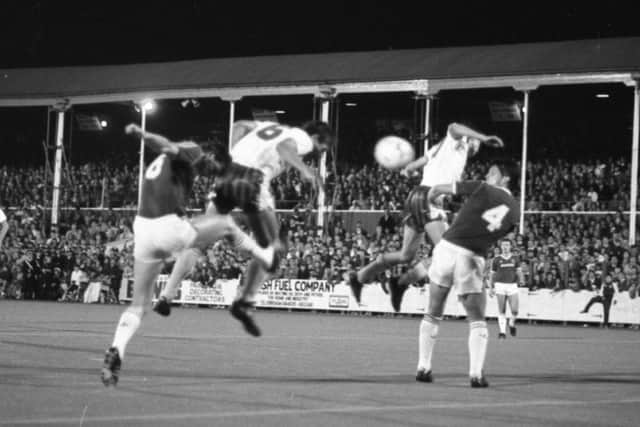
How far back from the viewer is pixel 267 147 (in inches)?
482

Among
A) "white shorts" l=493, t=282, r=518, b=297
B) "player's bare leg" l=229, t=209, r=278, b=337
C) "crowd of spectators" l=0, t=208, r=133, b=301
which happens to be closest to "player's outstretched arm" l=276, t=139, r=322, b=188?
"player's bare leg" l=229, t=209, r=278, b=337

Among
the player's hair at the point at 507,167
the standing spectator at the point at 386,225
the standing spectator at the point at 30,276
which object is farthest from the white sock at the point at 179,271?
the standing spectator at the point at 30,276

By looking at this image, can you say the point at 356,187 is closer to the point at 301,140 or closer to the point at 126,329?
the point at 301,140

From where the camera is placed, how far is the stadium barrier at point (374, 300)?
3192cm

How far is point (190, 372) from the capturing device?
13281 mm

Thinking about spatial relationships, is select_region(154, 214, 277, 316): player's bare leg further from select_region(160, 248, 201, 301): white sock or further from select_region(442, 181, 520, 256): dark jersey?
select_region(442, 181, 520, 256): dark jersey

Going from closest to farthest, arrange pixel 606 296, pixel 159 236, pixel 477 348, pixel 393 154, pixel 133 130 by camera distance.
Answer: pixel 133 130 → pixel 159 236 → pixel 477 348 → pixel 393 154 → pixel 606 296

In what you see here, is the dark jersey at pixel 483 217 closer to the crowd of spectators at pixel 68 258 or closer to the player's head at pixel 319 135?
the player's head at pixel 319 135

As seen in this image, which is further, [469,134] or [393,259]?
[393,259]

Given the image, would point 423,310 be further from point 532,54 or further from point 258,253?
point 258,253

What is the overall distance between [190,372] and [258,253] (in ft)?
6.22

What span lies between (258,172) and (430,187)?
134 inches

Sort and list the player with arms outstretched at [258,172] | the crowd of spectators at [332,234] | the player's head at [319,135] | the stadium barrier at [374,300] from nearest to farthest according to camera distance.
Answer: the player with arms outstretched at [258,172] → the player's head at [319,135] → the stadium barrier at [374,300] → the crowd of spectators at [332,234]

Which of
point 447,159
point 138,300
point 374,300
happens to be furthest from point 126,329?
point 374,300
